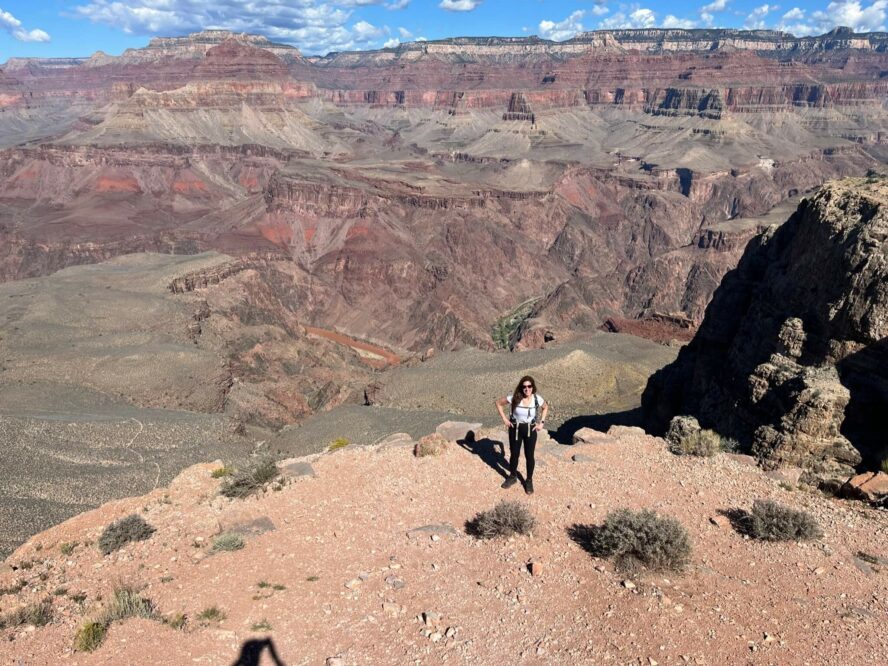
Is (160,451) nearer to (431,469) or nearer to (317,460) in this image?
(317,460)

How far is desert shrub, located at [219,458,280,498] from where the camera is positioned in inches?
595

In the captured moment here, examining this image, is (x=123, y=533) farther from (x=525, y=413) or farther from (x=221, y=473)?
(x=525, y=413)

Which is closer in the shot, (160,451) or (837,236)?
(837,236)

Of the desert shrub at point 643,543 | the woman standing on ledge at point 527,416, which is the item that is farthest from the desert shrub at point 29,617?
the desert shrub at point 643,543

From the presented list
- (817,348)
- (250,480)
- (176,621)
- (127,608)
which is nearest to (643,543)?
(176,621)

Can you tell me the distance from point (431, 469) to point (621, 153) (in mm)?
201246

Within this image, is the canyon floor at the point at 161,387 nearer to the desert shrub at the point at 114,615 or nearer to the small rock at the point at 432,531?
the desert shrub at the point at 114,615

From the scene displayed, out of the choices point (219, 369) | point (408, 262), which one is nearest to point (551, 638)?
point (219, 369)

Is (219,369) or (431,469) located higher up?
(431,469)

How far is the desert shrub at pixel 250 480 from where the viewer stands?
15102 mm

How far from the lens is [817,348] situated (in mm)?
22828

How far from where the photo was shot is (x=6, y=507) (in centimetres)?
2503

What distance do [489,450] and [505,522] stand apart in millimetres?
5013

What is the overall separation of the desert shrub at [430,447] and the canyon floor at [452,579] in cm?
89
